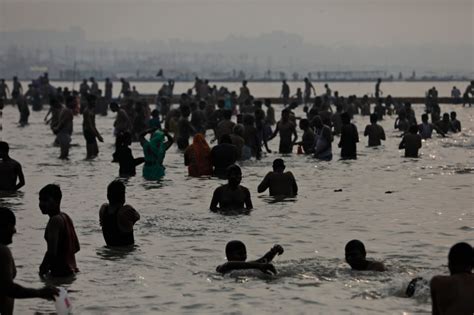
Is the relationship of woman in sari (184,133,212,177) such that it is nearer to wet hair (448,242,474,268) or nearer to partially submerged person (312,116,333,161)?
partially submerged person (312,116,333,161)

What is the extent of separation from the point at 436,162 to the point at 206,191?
8656 mm

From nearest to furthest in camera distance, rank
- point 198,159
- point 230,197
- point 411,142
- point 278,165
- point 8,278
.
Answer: point 8,278, point 230,197, point 278,165, point 198,159, point 411,142

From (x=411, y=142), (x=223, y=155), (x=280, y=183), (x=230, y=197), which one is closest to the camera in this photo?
(x=230, y=197)

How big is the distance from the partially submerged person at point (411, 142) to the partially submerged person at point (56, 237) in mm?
16507

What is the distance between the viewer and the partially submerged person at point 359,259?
12.2 m

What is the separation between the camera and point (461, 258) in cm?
858

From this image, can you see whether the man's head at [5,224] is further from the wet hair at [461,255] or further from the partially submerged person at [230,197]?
the partially submerged person at [230,197]

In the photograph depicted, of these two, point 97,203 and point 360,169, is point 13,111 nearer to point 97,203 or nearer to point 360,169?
point 360,169

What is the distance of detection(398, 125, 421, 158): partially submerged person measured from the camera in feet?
90.1

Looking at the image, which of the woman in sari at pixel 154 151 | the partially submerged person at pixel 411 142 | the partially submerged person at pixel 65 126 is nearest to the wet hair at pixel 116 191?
the woman in sari at pixel 154 151

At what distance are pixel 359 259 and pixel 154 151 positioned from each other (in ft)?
33.3

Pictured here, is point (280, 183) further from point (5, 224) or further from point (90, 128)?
point (5, 224)

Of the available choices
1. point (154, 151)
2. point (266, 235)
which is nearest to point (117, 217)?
point (266, 235)

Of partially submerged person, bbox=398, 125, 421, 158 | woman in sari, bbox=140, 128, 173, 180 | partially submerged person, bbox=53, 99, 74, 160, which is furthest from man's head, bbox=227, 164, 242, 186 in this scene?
partially submerged person, bbox=398, 125, 421, 158
